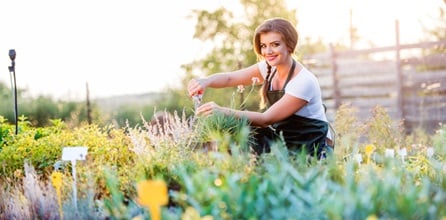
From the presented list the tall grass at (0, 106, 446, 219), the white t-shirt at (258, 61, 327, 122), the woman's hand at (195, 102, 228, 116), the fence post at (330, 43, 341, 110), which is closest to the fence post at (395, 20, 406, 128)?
the fence post at (330, 43, 341, 110)

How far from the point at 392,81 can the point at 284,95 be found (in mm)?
6894

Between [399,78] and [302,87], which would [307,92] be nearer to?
[302,87]

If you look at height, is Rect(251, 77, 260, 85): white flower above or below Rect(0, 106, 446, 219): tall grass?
above

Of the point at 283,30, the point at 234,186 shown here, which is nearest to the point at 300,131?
the point at 283,30

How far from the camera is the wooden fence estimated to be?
10.2 meters

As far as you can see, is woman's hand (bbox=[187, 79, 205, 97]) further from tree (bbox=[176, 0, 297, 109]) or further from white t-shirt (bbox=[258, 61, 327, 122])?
tree (bbox=[176, 0, 297, 109])

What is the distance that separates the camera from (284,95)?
4.09 meters

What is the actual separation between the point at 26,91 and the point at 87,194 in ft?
25.8

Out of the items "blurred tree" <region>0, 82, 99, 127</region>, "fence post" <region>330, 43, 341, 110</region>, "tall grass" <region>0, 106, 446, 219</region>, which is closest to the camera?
"tall grass" <region>0, 106, 446, 219</region>

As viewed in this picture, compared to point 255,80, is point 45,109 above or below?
below

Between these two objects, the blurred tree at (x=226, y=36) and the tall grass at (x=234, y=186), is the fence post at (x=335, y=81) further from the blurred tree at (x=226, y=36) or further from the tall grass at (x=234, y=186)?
the tall grass at (x=234, y=186)

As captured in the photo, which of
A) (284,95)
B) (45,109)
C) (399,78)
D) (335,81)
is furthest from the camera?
(335,81)

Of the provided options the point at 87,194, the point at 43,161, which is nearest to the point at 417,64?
the point at 43,161

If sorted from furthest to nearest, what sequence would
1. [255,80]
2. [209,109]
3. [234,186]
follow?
[255,80] → [209,109] → [234,186]
